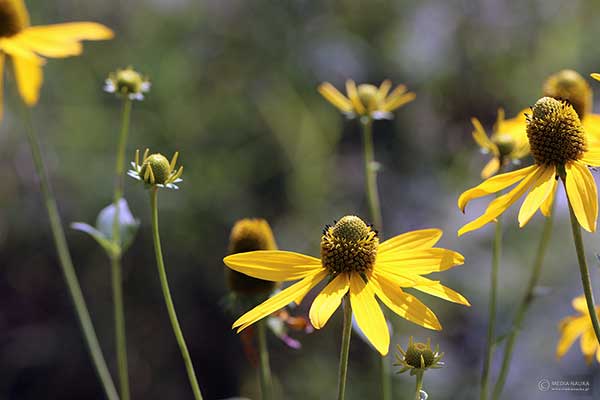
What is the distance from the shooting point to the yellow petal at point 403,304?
0.51 metres

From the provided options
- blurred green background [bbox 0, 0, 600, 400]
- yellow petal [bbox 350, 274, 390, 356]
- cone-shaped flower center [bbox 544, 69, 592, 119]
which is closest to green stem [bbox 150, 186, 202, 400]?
yellow petal [bbox 350, 274, 390, 356]

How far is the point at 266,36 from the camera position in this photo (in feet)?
7.32

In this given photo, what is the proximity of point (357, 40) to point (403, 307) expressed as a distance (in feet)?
5.56

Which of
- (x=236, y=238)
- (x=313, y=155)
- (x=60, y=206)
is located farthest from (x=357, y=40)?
(x=236, y=238)

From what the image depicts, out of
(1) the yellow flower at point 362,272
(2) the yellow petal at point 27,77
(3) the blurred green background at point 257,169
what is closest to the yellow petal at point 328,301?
(1) the yellow flower at point 362,272

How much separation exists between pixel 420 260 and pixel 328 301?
0.25 ft

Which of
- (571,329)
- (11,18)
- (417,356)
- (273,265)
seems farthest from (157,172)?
(11,18)

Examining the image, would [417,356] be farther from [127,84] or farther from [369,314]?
[127,84]

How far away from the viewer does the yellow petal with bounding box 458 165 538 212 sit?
54 cm

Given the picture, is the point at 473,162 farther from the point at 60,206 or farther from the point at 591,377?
the point at 60,206

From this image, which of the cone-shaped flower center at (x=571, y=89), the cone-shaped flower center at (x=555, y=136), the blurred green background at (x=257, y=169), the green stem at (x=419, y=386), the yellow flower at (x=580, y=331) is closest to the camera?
the green stem at (x=419, y=386)

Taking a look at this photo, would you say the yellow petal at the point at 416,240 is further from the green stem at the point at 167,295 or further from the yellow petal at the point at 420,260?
the green stem at the point at 167,295

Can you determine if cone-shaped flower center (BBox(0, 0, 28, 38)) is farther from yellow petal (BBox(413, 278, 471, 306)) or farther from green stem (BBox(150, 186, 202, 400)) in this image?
yellow petal (BBox(413, 278, 471, 306))

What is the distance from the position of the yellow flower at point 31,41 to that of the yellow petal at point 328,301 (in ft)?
1.31
